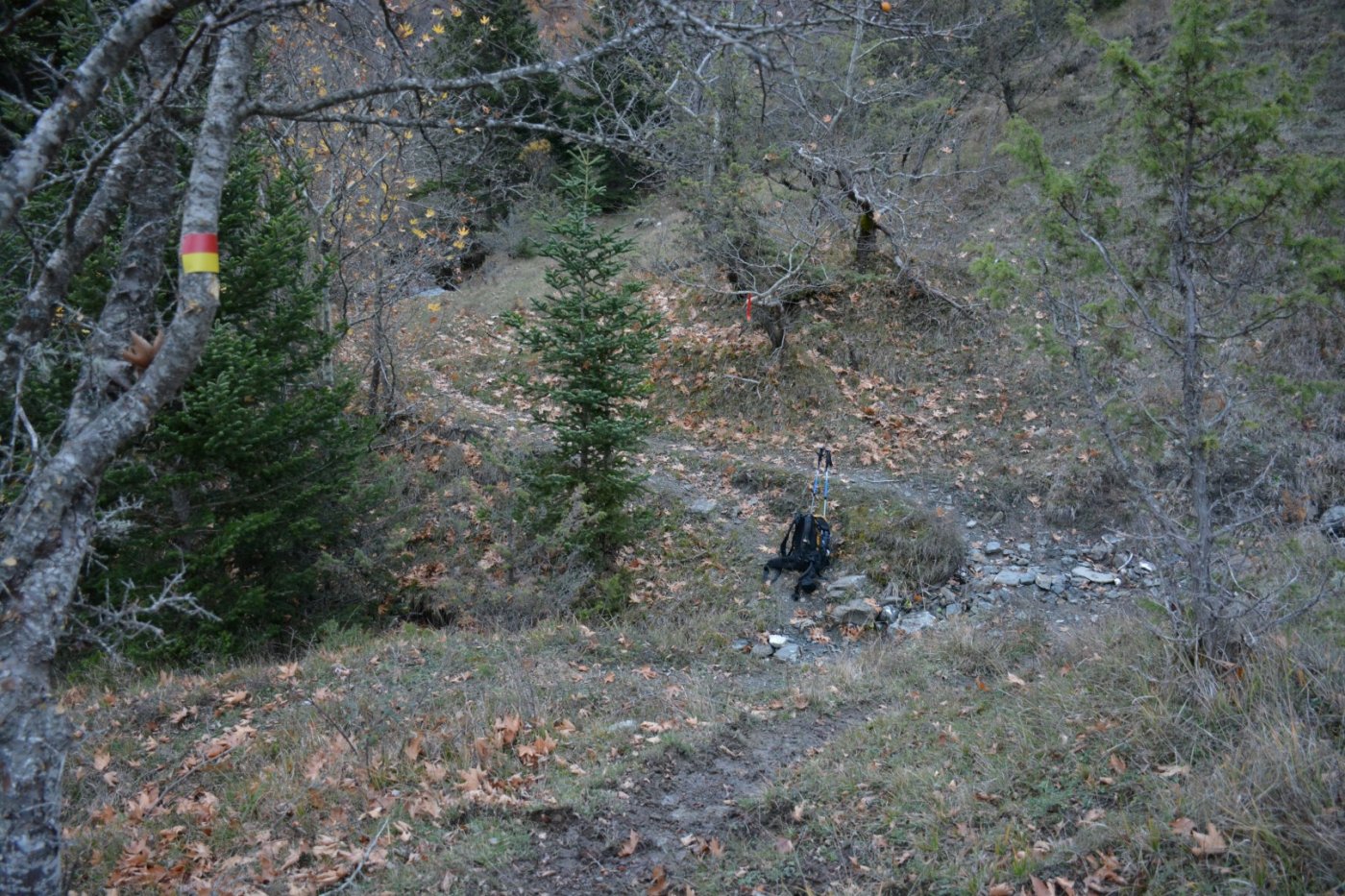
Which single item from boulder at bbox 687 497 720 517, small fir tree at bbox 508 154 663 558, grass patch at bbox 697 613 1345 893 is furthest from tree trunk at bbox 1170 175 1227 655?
boulder at bbox 687 497 720 517

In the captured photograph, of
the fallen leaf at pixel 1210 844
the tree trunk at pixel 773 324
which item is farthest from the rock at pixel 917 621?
the tree trunk at pixel 773 324

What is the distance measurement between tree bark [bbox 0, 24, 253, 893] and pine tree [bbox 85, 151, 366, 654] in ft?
16.6

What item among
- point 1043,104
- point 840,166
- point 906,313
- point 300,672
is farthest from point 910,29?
point 1043,104

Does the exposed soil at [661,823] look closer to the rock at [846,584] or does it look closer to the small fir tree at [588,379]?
the small fir tree at [588,379]

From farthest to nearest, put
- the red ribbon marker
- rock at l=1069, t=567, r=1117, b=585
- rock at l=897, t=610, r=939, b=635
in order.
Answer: rock at l=1069, t=567, r=1117, b=585
rock at l=897, t=610, r=939, b=635
the red ribbon marker

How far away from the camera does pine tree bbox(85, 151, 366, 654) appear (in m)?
8.74

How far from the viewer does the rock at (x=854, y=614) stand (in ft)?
32.2

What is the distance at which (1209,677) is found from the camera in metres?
4.71

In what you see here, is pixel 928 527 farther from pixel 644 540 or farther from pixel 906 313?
pixel 906 313

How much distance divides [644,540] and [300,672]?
5.04m

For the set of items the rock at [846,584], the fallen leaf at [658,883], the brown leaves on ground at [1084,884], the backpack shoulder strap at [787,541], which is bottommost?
the rock at [846,584]

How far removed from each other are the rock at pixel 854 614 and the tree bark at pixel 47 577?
25.5 ft

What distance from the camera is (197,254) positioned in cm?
379

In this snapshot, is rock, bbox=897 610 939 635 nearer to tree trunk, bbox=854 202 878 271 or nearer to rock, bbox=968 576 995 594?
rock, bbox=968 576 995 594
